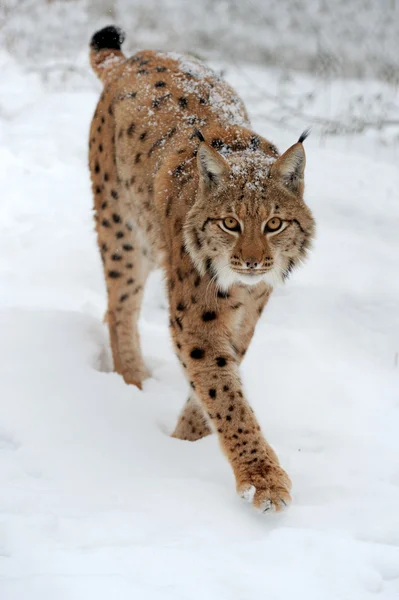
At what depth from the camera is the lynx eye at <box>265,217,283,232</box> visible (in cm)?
332

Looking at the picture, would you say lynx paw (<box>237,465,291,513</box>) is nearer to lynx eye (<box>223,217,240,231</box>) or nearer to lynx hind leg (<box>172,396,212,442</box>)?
lynx hind leg (<box>172,396,212,442</box>)

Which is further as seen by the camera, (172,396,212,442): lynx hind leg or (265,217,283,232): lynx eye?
(172,396,212,442): lynx hind leg

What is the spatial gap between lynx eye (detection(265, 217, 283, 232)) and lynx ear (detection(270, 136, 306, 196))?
19 cm

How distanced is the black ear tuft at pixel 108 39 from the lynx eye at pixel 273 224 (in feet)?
8.03

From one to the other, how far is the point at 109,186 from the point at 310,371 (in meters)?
1.63

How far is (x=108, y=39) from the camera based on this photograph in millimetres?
5207

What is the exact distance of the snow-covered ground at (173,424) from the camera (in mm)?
2604

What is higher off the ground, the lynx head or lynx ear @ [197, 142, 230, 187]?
lynx ear @ [197, 142, 230, 187]

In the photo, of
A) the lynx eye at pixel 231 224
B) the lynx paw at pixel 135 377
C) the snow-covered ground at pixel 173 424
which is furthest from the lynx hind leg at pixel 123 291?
the lynx eye at pixel 231 224

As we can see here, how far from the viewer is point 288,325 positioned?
17.9ft

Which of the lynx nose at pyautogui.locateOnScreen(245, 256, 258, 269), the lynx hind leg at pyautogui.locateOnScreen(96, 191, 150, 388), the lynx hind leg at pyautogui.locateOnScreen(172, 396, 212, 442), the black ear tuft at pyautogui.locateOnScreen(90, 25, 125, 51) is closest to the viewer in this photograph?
the lynx nose at pyautogui.locateOnScreen(245, 256, 258, 269)

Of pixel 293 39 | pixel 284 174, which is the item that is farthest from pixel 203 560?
pixel 293 39

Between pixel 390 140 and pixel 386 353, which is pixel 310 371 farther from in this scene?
pixel 390 140

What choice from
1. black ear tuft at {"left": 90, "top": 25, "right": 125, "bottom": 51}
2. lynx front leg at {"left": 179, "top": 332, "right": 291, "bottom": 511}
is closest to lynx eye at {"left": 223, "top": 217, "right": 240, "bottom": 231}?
lynx front leg at {"left": 179, "top": 332, "right": 291, "bottom": 511}
